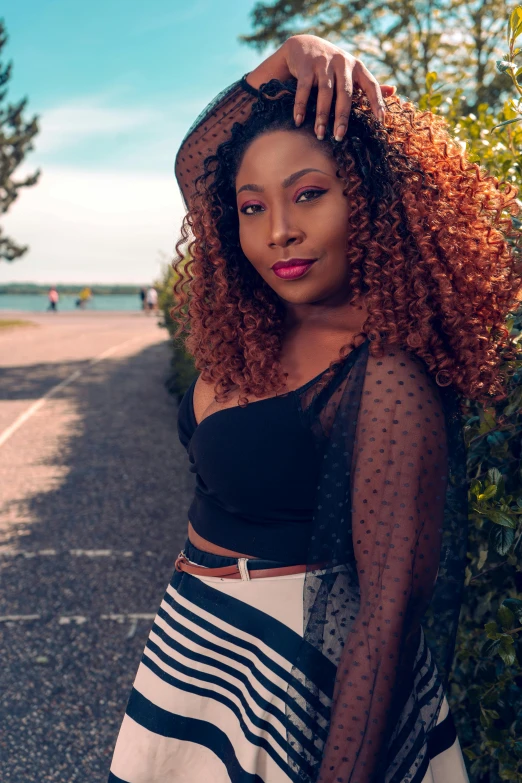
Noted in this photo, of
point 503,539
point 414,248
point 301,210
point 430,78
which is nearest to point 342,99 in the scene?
point 301,210

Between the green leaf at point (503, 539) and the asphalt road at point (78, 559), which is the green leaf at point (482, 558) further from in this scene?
the asphalt road at point (78, 559)

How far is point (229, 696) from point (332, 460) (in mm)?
614

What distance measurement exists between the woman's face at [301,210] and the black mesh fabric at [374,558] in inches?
7.8

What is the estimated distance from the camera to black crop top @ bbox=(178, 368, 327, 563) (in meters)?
1.45

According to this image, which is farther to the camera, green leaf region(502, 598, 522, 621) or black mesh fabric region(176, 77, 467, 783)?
green leaf region(502, 598, 522, 621)

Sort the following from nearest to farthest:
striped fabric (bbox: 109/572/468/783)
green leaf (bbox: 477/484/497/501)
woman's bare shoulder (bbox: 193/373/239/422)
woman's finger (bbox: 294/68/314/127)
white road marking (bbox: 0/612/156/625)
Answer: striped fabric (bbox: 109/572/468/783) < woman's finger (bbox: 294/68/314/127) < green leaf (bbox: 477/484/497/501) < woman's bare shoulder (bbox: 193/373/239/422) < white road marking (bbox: 0/612/156/625)

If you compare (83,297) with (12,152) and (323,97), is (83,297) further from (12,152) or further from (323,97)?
(323,97)

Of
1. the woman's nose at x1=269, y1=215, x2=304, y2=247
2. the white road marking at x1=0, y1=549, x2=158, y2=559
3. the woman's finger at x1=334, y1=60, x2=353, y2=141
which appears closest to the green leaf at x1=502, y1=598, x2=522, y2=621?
the woman's nose at x1=269, y1=215, x2=304, y2=247

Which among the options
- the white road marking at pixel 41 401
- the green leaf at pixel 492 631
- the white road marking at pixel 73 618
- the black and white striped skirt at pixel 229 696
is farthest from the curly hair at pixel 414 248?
the white road marking at pixel 41 401

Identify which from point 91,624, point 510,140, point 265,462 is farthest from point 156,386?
point 265,462

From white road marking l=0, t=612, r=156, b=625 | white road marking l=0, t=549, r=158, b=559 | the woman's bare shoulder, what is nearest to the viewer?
the woman's bare shoulder

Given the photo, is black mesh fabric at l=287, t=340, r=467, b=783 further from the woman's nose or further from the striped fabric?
the woman's nose

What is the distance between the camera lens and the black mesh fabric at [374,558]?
126 cm

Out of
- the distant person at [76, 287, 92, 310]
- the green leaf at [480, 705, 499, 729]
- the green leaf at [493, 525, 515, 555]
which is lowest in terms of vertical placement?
the distant person at [76, 287, 92, 310]
